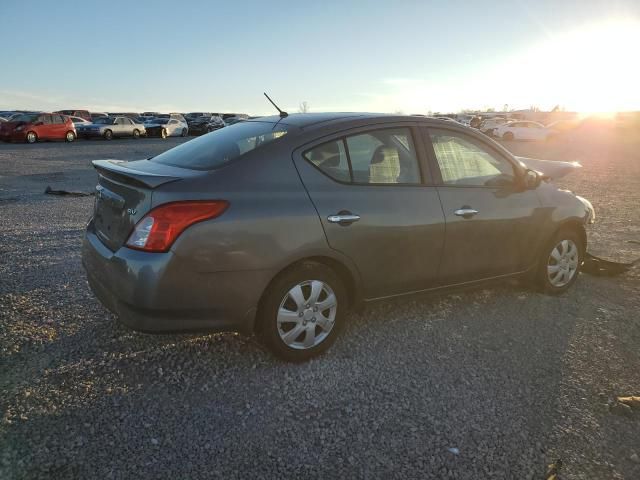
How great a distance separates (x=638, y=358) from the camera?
138 inches

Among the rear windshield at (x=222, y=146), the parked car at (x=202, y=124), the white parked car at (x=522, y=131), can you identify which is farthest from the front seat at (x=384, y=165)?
the parked car at (x=202, y=124)

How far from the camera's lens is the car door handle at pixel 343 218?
3140 millimetres

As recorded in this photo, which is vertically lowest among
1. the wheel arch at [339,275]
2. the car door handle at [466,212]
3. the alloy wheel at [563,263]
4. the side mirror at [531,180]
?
the alloy wheel at [563,263]

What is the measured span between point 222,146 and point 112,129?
101 feet

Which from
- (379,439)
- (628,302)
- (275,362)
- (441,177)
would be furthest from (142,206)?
(628,302)

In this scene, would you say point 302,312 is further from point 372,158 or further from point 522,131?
point 522,131

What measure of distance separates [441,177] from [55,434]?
3.08 meters

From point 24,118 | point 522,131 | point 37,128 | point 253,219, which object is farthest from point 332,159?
point 522,131

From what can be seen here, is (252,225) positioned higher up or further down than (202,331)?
higher up

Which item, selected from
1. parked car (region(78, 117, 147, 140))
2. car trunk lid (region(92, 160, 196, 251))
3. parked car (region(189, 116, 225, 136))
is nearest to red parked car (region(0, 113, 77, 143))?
parked car (region(78, 117, 147, 140))

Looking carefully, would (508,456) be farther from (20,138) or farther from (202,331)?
(20,138)

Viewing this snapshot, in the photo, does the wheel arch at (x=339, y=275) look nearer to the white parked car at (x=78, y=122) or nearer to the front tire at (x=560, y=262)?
the front tire at (x=560, y=262)

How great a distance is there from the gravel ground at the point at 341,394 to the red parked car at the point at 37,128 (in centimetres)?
2585

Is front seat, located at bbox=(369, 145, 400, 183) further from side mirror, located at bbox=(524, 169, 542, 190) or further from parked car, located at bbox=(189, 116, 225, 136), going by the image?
parked car, located at bbox=(189, 116, 225, 136)
